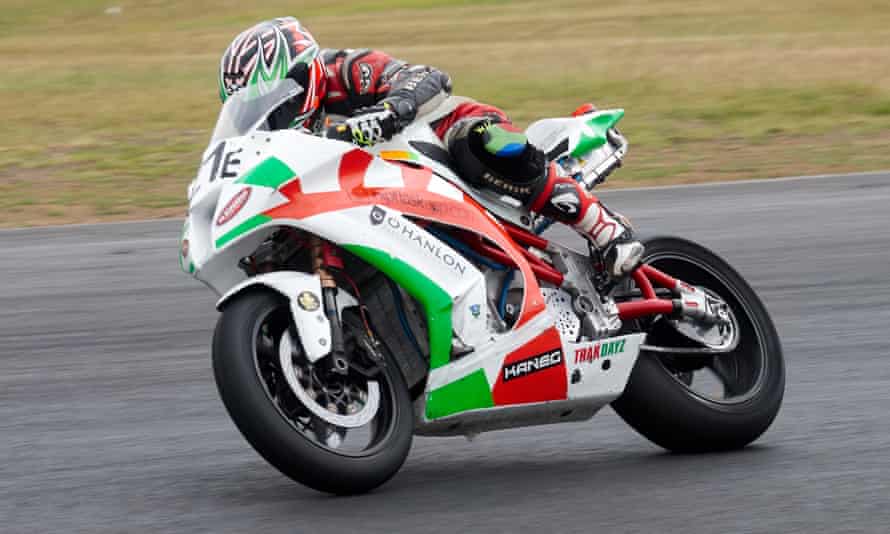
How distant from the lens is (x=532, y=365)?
15.1 ft

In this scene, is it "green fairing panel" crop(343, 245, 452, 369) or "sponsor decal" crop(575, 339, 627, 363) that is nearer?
"green fairing panel" crop(343, 245, 452, 369)

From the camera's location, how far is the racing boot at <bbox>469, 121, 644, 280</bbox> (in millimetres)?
4758

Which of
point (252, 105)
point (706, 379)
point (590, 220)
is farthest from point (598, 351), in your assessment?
point (252, 105)

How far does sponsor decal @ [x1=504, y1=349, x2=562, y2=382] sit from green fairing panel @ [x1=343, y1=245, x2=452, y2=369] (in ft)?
0.70

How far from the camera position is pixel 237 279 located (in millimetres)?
4523

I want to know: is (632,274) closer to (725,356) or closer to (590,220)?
(590,220)

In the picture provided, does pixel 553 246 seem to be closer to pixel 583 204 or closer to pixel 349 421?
pixel 583 204

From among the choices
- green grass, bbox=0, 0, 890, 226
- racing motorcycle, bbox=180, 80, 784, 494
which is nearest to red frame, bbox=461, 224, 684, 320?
racing motorcycle, bbox=180, 80, 784, 494

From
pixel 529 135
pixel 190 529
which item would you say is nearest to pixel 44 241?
pixel 529 135

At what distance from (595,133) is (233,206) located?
155 centimetres

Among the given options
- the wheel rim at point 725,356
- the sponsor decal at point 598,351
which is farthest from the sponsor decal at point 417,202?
the wheel rim at point 725,356

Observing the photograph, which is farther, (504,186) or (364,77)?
(364,77)

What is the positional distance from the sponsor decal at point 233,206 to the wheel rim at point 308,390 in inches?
12.1

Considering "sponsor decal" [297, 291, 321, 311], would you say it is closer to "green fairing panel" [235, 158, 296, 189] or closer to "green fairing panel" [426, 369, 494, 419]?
"green fairing panel" [235, 158, 296, 189]
